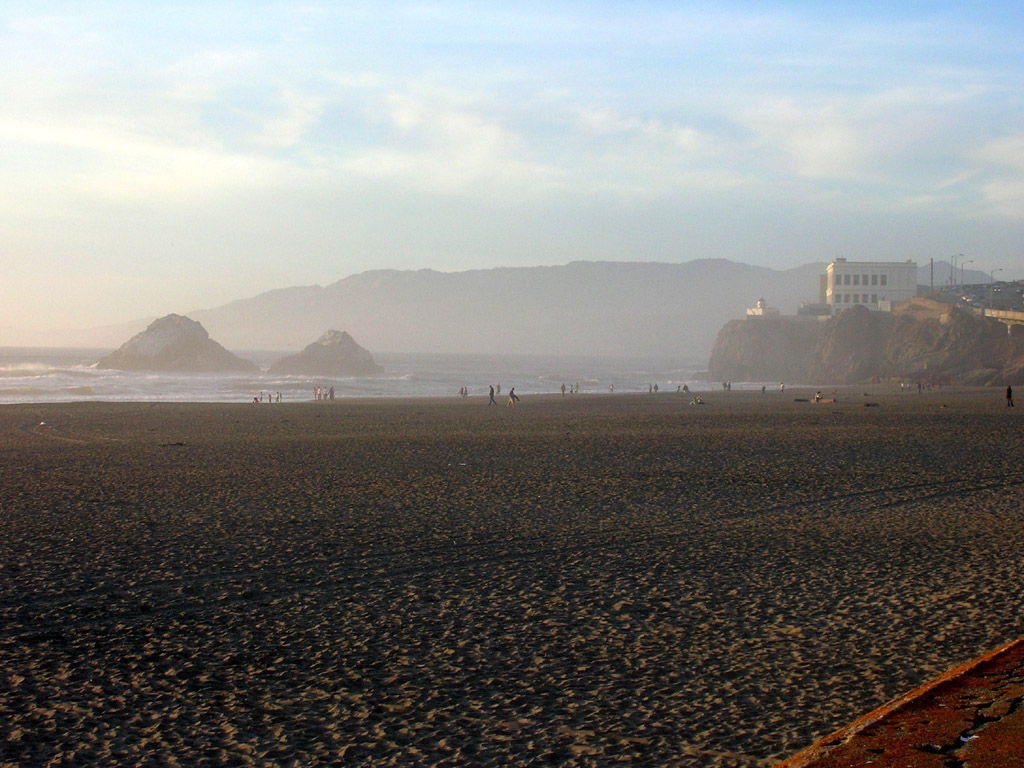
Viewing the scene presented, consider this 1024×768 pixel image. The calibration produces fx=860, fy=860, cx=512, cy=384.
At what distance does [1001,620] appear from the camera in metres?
7.14

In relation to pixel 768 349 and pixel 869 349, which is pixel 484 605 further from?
pixel 768 349

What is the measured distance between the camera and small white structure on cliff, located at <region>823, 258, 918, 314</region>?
318ft

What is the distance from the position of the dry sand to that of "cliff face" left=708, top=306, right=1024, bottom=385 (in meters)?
56.8

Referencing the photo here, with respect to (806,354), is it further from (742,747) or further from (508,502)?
(742,747)

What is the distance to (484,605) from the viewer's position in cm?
792

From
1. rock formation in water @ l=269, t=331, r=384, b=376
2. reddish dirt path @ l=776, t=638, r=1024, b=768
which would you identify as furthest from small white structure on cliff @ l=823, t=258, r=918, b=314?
reddish dirt path @ l=776, t=638, r=1024, b=768

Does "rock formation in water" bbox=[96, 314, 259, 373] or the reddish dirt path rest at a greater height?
"rock formation in water" bbox=[96, 314, 259, 373]

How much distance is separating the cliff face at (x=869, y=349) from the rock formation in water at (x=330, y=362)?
43474 millimetres

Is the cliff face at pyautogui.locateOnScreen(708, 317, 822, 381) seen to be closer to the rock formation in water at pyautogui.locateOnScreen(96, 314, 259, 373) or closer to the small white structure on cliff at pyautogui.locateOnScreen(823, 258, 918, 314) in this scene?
the small white structure on cliff at pyautogui.locateOnScreen(823, 258, 918, 314)

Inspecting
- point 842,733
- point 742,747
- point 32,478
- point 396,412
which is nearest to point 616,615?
point 742,747

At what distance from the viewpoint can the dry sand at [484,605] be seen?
5172mm

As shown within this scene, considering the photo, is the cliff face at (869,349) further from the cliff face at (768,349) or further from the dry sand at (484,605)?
the dry sand at (484,605)

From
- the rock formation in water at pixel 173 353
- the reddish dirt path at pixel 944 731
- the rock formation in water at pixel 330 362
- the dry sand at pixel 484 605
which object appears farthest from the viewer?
the rock formation in water at pixel 330 362

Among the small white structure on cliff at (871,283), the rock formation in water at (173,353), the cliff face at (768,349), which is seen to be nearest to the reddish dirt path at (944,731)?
the cliff face at (768,349)
